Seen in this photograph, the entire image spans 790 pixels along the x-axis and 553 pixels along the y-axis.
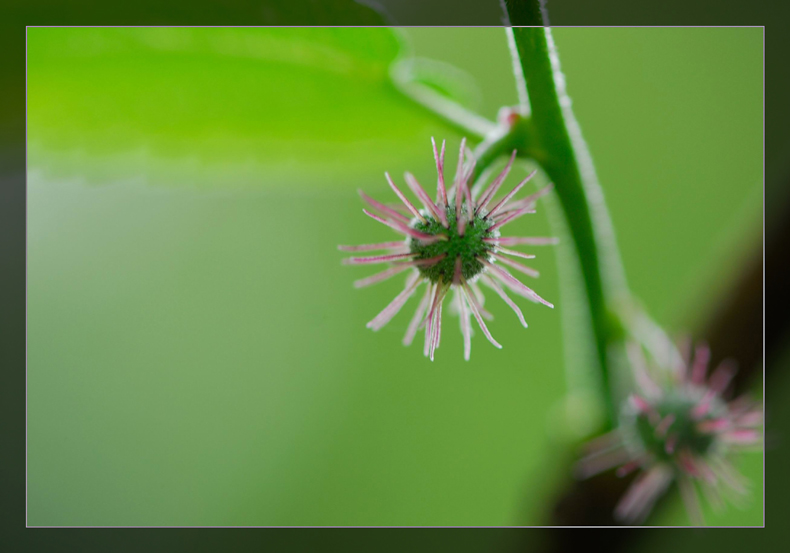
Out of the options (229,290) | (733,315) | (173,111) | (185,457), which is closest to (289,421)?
(185,457)

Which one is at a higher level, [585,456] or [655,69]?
[655,69]

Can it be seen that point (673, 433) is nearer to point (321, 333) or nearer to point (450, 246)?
point (450, 246)

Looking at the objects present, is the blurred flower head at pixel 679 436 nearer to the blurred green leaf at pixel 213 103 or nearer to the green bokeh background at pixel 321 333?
the green bokeh background at pixel 321 333

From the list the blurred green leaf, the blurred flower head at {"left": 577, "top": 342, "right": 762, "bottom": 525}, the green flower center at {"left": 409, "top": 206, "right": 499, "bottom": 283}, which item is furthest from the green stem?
the blurred green leaf

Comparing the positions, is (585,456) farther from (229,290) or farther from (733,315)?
(229,290)

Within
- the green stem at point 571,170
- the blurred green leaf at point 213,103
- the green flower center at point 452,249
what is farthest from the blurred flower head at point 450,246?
the blurred green leaf at point 213,103

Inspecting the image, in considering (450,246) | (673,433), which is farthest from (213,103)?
(673,433)
